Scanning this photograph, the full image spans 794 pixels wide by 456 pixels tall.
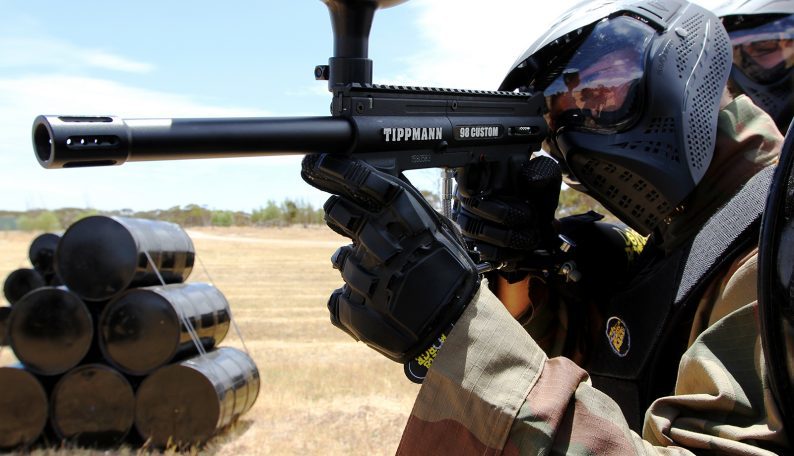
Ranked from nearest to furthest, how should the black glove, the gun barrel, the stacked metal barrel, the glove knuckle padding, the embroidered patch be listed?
the gun barrel < the glove knuckle padding < the embroidered patch < the black glove < the stacked metal barrel

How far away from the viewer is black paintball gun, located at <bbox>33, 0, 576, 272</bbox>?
171 cm

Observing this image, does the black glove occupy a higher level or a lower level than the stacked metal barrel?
higher

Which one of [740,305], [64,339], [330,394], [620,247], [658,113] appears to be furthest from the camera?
[330,394]

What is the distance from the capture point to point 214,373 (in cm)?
713

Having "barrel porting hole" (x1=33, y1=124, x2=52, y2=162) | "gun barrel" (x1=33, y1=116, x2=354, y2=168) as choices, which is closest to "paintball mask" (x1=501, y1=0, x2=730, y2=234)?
"gun barrel" (x1=33, y1=116, x2=354, y2=168)

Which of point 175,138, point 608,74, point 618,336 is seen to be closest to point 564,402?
point 618,336

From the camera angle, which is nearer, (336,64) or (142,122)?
(142,122)

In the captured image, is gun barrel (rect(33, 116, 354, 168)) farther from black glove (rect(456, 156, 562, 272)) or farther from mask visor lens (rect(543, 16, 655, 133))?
mask visor lens (rect(543, 16, 655, 133))

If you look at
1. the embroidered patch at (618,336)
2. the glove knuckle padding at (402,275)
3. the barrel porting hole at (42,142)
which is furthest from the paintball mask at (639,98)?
the barrel porting hole at (42,142)

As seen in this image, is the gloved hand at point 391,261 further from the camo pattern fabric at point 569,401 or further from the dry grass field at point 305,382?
the dry grass field at point 305,382

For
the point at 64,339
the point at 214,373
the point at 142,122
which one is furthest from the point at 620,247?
the point at 64,339

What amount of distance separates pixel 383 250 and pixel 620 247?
5.27ft

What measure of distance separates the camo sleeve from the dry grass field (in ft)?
19.2

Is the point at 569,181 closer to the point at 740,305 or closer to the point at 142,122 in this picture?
the point at 740,305
